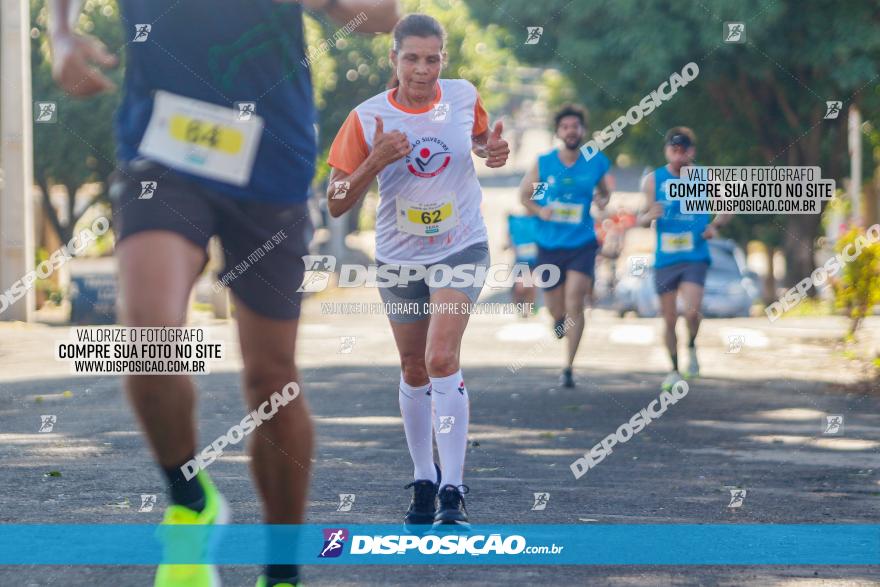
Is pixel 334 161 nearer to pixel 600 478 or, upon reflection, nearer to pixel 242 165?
pixel 242 165

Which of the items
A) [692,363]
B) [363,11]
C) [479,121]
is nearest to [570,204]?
[692,363]

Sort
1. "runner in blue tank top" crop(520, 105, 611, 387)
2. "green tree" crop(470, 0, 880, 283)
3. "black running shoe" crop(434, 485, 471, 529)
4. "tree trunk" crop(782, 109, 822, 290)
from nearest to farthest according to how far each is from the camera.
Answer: "black running shoe" crop(434, 485, 471, 529) → "runner in blue tank top" crop(520, 105, 611, 387) → "green tree" crop(470, 0, 880, 283) → "tree trunk" crop(782, 109, 822, 290)

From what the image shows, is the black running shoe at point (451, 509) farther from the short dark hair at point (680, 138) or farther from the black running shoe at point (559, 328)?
the black running shoe at point (559, 328)

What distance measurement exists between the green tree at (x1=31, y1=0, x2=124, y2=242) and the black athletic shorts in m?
29.9

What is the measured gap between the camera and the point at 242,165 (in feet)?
13.5

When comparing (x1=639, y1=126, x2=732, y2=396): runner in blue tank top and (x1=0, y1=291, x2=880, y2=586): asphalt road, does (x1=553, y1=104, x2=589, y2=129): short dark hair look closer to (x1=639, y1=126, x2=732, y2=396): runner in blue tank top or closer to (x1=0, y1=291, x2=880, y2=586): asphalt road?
(x1=639, y1=126, x2=732, y2=396): runner in blue tank top

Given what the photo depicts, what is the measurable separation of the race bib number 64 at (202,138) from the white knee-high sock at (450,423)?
2.20 m

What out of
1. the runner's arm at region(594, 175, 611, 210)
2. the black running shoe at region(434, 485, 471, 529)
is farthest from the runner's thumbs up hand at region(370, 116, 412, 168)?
the runner's arm at region(594, 175, 611, 210)

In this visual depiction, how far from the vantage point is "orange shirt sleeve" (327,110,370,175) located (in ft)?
20.1

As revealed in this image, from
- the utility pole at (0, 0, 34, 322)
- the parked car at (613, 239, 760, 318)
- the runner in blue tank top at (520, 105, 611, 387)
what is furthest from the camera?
the parked car at (613, 239, 760, 318)

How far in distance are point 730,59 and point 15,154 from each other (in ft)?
31.0

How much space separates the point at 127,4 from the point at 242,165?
469 mm

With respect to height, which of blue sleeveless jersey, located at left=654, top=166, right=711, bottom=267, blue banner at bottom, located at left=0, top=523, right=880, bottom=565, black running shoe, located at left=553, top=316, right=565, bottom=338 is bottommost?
blue banner at bottom, located at left=0, top=523, right=880, bottom=565

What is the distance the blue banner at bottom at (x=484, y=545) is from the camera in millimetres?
5387
